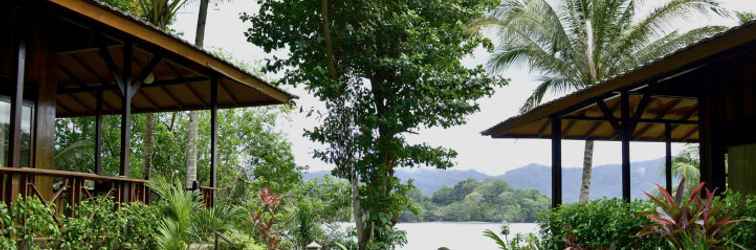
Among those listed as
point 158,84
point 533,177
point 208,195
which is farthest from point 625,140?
point 533,177

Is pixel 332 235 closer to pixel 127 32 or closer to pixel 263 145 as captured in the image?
pixel 263 145

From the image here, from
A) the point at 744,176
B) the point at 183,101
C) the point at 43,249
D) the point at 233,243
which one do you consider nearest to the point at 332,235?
the point at 183,101

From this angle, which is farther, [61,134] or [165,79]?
[61,134]

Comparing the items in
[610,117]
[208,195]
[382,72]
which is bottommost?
[208,195]

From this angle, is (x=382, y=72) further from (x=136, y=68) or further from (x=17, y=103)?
(x=17, y=103)

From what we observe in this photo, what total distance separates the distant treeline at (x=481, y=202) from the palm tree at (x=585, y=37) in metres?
1.70

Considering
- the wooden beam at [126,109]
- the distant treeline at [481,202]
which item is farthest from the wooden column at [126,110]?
the distant treeline at [481,202]

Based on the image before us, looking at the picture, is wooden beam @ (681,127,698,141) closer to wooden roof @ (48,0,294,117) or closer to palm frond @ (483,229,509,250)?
palm frond @ (483,229,509,250)

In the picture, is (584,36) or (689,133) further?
(584,36)

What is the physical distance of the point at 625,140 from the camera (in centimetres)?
1027

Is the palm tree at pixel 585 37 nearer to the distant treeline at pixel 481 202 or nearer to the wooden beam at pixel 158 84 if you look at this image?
the distant treeline at pixel 481 202

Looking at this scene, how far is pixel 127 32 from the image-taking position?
8.33 metres

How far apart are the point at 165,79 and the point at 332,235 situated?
6654 mm

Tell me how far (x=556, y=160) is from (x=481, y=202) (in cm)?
982
